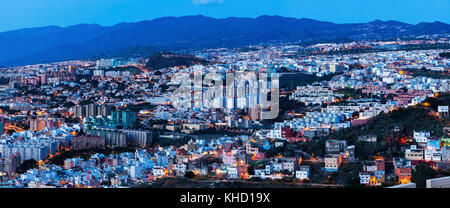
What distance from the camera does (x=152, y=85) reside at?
76.2 feet

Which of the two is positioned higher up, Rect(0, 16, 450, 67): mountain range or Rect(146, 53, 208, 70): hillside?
Rect(0, 16, 450, 67): mountain range

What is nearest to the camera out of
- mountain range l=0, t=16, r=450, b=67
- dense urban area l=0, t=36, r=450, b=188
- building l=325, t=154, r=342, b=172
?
building l=325, t=154, r=342, b=172

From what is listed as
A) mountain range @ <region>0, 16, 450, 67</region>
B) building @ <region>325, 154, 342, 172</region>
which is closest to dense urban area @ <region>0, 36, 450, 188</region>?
building @ <region>325, 154, 342, 172</region>

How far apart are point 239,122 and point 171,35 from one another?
4137 cm

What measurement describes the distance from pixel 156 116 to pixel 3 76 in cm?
1348

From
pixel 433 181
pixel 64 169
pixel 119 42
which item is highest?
pixel 119 42

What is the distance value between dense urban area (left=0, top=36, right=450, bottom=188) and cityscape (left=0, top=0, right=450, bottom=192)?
0.11 ft

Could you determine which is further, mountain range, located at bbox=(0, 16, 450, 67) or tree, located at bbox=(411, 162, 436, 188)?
mountain range, located at bbox=(0, 16, 450, 67)

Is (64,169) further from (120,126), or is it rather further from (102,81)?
(102,81)

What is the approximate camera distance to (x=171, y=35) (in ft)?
179

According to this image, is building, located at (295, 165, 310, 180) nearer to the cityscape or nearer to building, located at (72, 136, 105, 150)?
the cityscape

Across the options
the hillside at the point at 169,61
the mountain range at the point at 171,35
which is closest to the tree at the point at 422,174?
the hillside at the point at 169,61

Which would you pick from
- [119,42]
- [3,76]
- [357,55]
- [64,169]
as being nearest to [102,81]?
[3,76]

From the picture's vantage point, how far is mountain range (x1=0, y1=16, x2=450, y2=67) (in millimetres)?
45031
